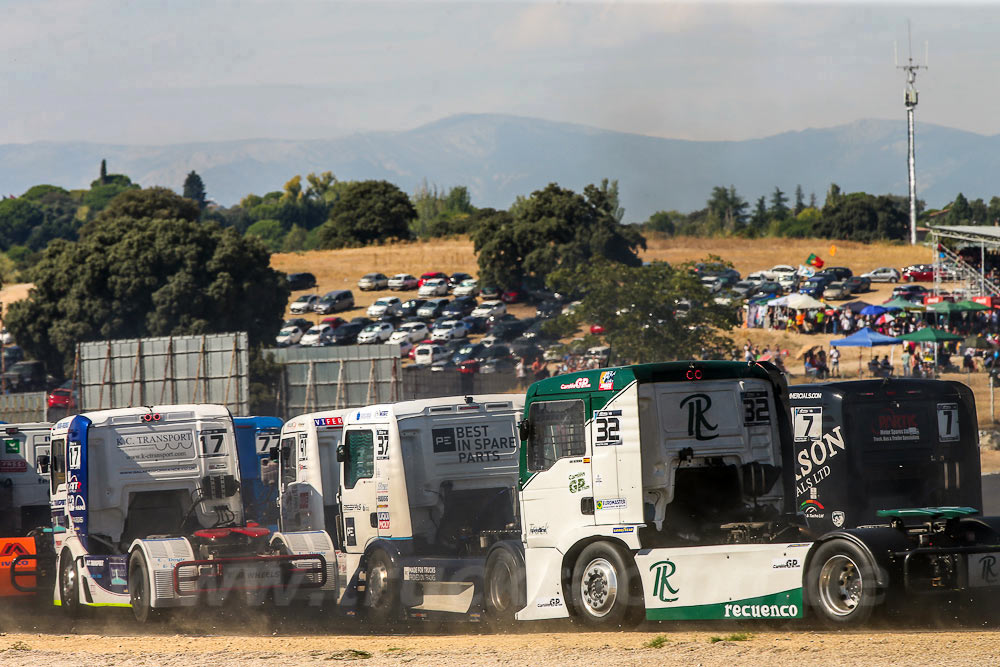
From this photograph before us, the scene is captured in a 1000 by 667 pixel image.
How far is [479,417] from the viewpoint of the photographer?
18.2 meters

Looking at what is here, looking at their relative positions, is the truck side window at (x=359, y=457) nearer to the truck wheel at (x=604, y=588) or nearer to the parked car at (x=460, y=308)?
the truck wheel at (x=604, y=588)

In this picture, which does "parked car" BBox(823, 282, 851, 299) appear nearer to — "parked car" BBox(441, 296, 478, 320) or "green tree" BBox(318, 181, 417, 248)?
"parked car" BBox(441, 296, 478, 320)

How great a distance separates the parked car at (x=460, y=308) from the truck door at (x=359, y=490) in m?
65.3

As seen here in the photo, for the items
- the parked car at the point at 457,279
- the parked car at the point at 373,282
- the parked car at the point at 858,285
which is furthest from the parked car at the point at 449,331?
the parked car at the point at 858,285

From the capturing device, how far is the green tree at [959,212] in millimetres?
151750

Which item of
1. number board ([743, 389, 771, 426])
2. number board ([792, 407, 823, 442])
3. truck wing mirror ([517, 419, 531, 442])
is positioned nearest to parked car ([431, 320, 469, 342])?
number board ([792, 407, 823, 442])

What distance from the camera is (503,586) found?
49.8ft

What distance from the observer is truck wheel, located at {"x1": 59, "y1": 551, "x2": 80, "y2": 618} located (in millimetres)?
18938

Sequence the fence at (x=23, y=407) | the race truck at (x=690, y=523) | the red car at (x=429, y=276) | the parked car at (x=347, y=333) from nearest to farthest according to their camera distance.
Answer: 1. the race truck at (x=690, y=523)
2. the fence at (x=23, y=407)
3. the parked car at (x=347, y=333)
4. the red car at (x=429, y=276)

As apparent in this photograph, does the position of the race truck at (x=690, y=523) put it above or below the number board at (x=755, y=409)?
below

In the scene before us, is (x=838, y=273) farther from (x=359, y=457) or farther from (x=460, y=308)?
(x=359, y=457)

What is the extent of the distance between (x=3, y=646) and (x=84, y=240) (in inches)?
2752

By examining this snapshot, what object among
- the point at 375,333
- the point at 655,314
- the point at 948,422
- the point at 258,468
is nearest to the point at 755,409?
the point at 948,422

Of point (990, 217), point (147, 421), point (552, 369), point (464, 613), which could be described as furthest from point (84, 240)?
point (990, 217)
